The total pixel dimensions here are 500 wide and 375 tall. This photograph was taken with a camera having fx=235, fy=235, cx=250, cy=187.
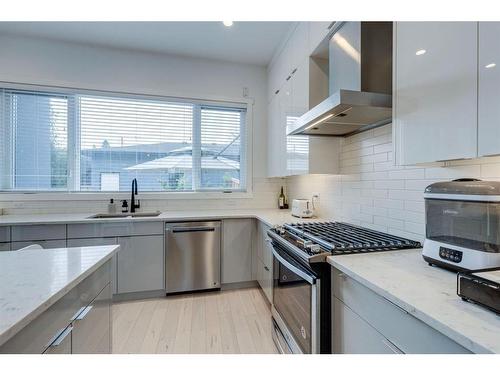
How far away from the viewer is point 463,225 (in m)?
0.97

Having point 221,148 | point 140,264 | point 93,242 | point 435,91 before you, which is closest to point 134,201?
point 93,242

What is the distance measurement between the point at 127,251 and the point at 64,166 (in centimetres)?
140

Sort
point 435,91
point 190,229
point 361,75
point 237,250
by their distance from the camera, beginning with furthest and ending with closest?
point 237,250 < point 190,229 < point 361,75 < point 435,91

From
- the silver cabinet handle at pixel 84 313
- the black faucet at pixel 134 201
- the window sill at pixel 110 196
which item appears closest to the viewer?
the silver cabinet handle at pixel 84 313

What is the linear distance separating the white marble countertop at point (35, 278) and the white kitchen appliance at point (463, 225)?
57.7 inches

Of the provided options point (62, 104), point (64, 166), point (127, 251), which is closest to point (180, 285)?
point (127, 251)

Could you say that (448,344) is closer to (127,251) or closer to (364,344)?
(364,344)

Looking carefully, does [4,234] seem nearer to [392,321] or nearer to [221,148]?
[221,148]

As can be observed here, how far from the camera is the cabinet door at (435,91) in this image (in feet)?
2.87

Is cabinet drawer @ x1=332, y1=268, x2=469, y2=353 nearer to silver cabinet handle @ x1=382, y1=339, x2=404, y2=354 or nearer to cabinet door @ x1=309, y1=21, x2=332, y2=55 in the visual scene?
silver cabinet handle @ x1=382, y1=339, x2=404, y2=354

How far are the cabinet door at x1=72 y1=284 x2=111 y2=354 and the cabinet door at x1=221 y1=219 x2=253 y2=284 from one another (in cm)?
145

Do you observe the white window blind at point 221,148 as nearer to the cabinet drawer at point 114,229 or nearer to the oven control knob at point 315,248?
the cabinet drawer at point 114,229

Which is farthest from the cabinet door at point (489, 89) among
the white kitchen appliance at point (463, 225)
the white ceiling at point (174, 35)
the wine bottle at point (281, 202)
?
the wine bottle at point (281, 202)

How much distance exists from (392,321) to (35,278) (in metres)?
1.32
